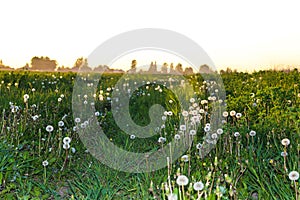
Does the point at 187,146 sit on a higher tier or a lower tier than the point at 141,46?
lower

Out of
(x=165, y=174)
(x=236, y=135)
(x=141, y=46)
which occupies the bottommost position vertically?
(x=165, y=174)

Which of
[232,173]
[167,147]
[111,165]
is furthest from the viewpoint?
[167,147]

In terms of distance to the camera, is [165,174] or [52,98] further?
[52,98]

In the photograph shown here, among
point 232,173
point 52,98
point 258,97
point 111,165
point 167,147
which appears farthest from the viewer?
point 52,98

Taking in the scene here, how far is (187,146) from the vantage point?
12.2 feet

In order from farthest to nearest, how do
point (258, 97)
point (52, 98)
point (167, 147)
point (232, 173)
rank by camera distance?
point (52, 98), point (258, 97), point (167, 147), point (232, 173)

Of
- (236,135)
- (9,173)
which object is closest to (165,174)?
(236,135)

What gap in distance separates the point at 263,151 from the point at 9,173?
222cm

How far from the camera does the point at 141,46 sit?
5.25 meters

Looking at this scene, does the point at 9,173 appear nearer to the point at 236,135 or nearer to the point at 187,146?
the point at 187,146

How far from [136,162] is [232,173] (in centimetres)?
96

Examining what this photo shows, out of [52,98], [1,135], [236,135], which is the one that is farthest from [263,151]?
[52,98]

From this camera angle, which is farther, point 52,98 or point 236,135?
point 52,98

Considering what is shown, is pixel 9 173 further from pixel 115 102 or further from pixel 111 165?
pixel 115 102
